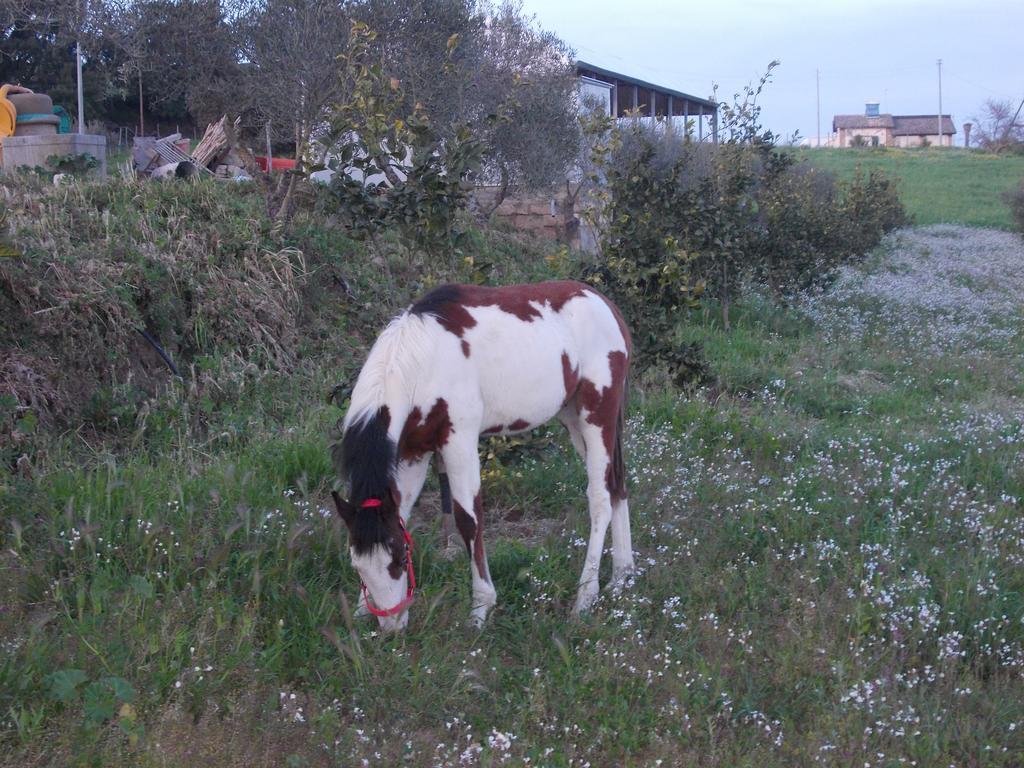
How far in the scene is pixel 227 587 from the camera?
4.36 metres

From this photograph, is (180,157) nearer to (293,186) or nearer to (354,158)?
(293,186)

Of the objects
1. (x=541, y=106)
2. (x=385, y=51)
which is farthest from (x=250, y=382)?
(x=541, y=106)

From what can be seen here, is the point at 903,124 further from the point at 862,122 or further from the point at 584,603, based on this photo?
the point at 584,603

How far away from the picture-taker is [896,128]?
9119 cm

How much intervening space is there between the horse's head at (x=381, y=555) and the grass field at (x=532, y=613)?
0.13 m

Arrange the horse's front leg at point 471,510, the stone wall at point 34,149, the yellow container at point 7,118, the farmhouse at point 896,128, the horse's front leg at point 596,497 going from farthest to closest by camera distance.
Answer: the farmhouse at point 896,128
the yellow container at point 7,118
the stone wall at point 34,149
the horse's front leg at point 596,497
the horse's front leg at point 471,510

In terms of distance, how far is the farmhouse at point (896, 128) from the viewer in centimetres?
8694

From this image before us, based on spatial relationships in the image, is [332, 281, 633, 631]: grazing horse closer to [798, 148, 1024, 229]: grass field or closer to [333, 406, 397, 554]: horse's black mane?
[333, 406, 397, 554]: horse's black mane

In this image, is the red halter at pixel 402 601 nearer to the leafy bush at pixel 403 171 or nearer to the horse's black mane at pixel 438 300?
the horse's black mane at pixel 438 300

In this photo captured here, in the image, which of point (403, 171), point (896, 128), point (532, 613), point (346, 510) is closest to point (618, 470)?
point (532, 613)

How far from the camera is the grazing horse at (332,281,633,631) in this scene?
413 centimetres

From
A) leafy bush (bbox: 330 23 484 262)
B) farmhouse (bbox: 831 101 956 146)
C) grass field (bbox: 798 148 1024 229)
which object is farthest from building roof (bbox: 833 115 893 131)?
leafy bush (bbox: 330 23 484 262)

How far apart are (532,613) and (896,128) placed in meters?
98.1

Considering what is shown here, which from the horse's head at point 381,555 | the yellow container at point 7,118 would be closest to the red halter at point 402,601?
the horse's head at point 381,555
